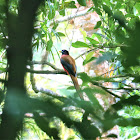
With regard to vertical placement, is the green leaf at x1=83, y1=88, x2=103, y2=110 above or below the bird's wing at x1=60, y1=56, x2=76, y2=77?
above

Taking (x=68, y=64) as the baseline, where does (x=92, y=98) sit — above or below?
above

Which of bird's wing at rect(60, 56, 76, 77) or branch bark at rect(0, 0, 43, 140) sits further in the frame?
bird's wing at rect(60, 56, 76, 77)

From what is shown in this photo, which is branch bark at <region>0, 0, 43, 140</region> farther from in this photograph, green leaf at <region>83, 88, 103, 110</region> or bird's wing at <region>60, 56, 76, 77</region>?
bird's wing at <region>60, 56, 76, 77</region>

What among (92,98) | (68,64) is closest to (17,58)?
(92,98)

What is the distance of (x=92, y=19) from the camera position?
4.13 metres

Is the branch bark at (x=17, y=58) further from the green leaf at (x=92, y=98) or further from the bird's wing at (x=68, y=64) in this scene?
the bird's wing at (x=68, y=64)

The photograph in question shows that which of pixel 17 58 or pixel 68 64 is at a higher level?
pixel 17 58

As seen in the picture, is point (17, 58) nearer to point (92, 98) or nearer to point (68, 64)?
point (92, 98)

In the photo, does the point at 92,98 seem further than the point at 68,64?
No

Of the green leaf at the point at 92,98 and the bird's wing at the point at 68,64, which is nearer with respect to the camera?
the green leaf at the point at 92,98

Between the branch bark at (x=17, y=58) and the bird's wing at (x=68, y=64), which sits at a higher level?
the branch bark at (x=17, y=58)

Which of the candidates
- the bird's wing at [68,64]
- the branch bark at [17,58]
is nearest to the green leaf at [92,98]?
the branch bark at [17,58]

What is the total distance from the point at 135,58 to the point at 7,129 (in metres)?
0.16

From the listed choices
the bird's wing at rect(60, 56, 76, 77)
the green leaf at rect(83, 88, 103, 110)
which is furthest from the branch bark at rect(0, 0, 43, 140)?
the bird's wing at rect(60, 56, 76, 77)
